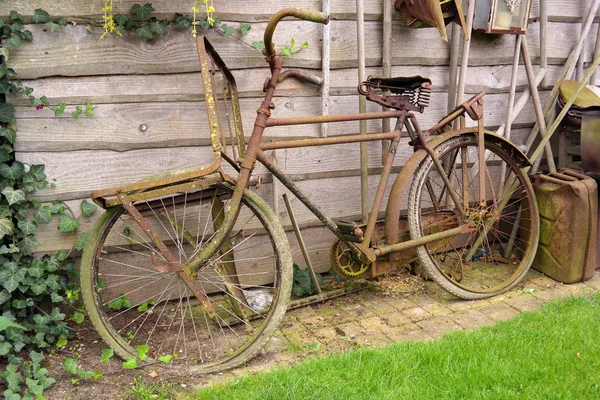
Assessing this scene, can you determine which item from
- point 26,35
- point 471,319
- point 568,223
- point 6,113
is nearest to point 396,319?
point 471,319

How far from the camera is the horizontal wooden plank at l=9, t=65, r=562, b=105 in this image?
322 cm

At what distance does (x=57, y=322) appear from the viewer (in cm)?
321

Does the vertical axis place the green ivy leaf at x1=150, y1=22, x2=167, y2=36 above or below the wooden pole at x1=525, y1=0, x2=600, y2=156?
above

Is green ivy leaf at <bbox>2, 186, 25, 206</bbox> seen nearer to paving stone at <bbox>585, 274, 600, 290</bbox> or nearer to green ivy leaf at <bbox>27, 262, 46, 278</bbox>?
green ivy leaf at <bbox>27, 262, 46, 278</bbox>

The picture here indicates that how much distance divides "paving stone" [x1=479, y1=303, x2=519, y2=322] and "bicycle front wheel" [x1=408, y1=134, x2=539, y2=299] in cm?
11

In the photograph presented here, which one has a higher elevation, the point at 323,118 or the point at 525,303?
the point at 323,118

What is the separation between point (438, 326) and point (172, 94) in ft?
6.84

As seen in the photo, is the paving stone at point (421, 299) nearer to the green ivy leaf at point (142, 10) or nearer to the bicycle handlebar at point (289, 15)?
the bicycle handlebar at point (289, 15)

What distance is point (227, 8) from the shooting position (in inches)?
136

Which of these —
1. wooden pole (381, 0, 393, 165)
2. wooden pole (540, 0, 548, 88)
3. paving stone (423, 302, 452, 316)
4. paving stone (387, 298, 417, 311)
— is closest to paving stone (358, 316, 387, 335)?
paving stone (387, 298, 417, 311)

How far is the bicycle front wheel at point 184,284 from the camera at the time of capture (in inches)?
117

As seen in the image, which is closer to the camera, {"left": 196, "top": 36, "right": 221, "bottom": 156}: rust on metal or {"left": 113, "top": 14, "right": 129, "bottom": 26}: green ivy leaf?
{"left": 196, "top": 36, "right": 221, "bottom": 156}: rust on metal

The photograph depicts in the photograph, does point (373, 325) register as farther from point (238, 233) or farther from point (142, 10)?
Answer: point (142, 10)

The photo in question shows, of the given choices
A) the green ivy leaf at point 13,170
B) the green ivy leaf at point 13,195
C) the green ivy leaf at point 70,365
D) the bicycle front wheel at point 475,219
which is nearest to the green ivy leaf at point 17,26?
the green ivy leaf at point 13,170
